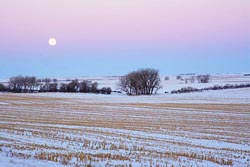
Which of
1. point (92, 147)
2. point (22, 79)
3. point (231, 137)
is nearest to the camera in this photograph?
point (92, 147)

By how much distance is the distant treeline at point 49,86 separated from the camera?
113562 mm

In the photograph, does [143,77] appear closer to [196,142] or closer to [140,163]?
[196,142]

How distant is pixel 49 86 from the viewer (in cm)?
12388

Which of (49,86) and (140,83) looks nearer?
(140,83)

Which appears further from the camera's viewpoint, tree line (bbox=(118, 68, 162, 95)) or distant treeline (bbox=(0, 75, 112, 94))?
tree line (bbox=(118, 68, 162, 95))

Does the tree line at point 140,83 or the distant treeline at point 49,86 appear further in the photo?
the tree line at point 140,83

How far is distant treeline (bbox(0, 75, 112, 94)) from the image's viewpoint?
113562mm

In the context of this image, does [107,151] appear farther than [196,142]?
No

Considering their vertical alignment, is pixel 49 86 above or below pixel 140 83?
below

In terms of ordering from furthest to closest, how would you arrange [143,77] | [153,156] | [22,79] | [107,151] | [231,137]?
[22,79]
[143,77]
[231,137]
[107,151]
[153,156]

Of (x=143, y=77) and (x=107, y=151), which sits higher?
(x=143, y=77)

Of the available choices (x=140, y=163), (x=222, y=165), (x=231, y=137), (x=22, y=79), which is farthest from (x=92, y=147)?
(x=22, y=79)

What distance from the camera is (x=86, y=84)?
11575 cm

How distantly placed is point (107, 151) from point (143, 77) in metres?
101
